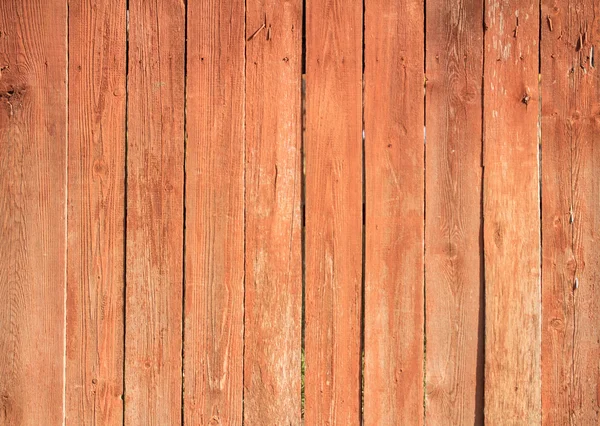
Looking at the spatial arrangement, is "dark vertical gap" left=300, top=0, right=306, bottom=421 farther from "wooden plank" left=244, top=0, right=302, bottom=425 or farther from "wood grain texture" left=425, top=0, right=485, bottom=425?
"wood grain texture" left=425, top=0, right=485, bottom=425

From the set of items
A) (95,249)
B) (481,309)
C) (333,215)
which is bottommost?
(481,309)

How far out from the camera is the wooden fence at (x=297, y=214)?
185 cm

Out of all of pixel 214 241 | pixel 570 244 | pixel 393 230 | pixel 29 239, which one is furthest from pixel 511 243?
pixel 29 239

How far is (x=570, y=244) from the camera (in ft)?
6.20

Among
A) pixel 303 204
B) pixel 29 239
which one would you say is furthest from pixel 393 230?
pixel 29 239

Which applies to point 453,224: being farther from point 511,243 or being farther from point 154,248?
point 154,248

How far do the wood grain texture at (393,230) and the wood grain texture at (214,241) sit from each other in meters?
0.41

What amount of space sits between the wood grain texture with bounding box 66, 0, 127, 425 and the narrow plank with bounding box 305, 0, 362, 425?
0.60 meters

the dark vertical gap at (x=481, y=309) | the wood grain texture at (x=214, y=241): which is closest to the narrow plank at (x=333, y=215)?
the wood grain texture at (x=214, y=241)

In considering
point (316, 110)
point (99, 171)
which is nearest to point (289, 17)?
point (316, 110)

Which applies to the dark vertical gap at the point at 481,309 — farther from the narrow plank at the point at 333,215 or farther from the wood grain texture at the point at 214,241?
the wood grain texture at the point at 214,241

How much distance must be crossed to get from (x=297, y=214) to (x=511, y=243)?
2.28 feet

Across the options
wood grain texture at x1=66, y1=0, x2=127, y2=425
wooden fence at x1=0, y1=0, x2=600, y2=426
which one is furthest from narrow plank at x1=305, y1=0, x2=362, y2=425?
wood grain texture at x1=66, y1=0, x2=127, y2=425

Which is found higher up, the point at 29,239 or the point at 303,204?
the point at 303,204
